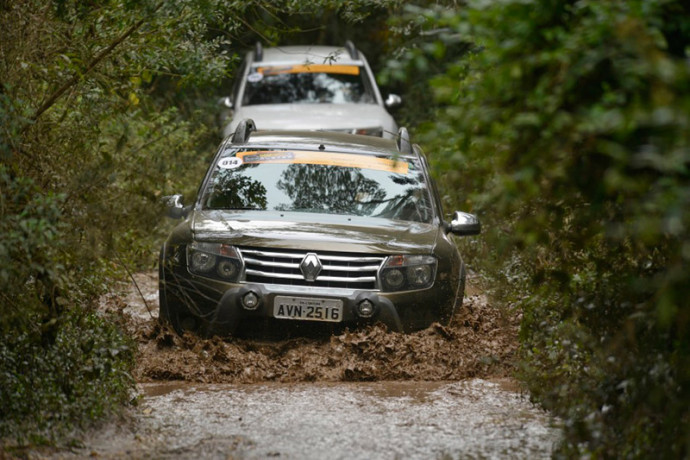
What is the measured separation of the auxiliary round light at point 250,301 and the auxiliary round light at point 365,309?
0.72m

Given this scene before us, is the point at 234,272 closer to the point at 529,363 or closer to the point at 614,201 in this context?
the point at 529,363

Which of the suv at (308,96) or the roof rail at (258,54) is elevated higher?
the roof rail at (258,54)

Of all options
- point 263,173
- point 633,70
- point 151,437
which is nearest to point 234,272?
point 263,173

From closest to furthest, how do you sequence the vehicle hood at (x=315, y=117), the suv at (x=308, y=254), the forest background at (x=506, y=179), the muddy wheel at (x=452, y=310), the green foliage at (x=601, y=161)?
1. the green foliage at (x=601, y=161)
2. the forest background at (x=506, y=179)
3. the suv at (x=308, y=254)
4. the muddy wheel at (x=452, y=310)
5. the vehicle hood at (x=315, y=117)

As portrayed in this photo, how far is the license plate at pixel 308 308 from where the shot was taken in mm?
7637

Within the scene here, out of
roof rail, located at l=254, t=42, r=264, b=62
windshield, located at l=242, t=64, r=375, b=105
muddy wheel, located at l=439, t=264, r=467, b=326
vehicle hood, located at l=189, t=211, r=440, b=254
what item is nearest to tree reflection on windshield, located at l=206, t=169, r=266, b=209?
vehicle hood, located at l=189, t=211, r=440, b=254

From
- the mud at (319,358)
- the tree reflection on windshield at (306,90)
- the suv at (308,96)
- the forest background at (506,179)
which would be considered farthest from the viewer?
the tree reflection on windshield at (306,90)

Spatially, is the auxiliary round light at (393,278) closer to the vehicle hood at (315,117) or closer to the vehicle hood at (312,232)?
the vehicle hood at (312,232)

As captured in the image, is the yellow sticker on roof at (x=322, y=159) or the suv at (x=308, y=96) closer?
the yellow sticker on roof at (x=322, y=159)

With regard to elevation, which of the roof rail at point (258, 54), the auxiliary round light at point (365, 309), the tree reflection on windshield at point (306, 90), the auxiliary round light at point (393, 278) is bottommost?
the tree reflection on windshield at point (306, 90)

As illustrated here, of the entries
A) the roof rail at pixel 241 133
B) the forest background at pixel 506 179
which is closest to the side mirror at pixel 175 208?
the forest background at pixel 506 179

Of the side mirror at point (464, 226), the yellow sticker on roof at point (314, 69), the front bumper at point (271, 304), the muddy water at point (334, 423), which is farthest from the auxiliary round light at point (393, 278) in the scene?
the yellow sticker on roof at point (314, 69)

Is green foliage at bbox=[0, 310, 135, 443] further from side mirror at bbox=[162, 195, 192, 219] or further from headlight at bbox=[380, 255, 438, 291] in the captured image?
headlight at bbox=[380, 255, 438, 291]

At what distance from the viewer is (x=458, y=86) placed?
14.9ft
